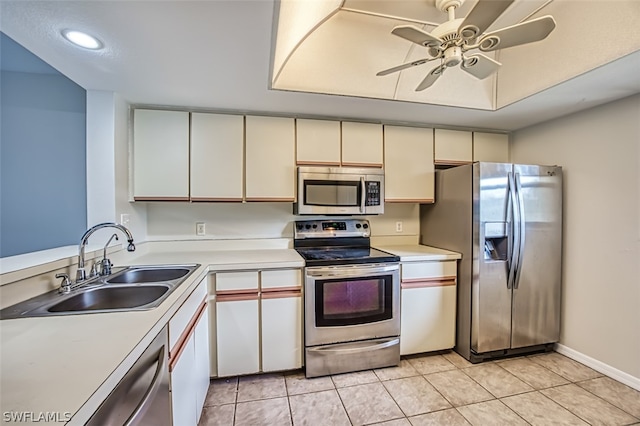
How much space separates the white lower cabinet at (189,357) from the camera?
3.89 ft

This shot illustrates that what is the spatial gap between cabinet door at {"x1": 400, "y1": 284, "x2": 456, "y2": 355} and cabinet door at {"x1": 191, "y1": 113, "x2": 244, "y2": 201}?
175cm

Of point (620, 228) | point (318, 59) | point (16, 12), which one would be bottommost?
point (620, 228)

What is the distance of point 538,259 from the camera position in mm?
2346

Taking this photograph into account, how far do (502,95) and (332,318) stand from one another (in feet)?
7.51

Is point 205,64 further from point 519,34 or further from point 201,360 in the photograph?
point 201,360

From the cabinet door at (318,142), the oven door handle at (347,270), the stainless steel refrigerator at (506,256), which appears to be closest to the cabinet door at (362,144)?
the cabinet door at (318,142)

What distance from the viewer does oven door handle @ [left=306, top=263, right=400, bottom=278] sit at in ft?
6.72

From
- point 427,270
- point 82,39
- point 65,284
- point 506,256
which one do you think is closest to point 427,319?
point 427,270

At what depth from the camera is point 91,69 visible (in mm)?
1647

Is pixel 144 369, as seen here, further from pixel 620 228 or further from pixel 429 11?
pixel 620 228

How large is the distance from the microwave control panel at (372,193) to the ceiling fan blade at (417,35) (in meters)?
1.28

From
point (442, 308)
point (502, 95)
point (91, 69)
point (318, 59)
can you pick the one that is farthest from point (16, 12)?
point (442, 308)

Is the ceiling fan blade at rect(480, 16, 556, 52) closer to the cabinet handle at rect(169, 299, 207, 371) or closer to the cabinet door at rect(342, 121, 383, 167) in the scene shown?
the cabinet door at rect(342, 121, 383, 167)

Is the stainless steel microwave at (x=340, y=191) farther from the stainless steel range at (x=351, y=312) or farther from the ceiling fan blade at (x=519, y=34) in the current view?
the ceiling fan blade at (x=519, y=34)
